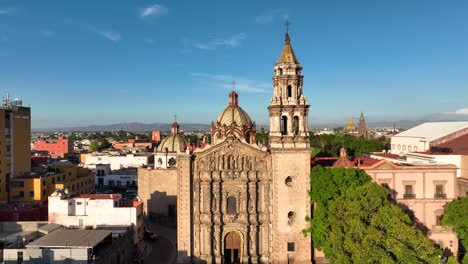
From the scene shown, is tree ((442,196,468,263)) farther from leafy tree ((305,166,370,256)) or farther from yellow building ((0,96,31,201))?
yellow building ((0,96,31,201))

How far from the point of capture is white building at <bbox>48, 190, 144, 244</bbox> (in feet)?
131

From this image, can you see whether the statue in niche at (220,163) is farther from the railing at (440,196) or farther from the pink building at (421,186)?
the railing at (440,196)

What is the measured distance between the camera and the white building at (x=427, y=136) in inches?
2210

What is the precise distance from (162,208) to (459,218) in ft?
125

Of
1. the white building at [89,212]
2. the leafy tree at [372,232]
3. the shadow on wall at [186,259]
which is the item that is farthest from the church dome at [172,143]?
the leafy tree at [372,232]

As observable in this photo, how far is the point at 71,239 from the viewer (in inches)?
1252

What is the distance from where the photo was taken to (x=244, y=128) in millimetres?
55219

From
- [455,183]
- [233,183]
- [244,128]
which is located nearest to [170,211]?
[244,128]

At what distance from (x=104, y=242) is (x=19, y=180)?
28762 millimetres

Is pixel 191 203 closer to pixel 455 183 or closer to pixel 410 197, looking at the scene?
pixel 410 197

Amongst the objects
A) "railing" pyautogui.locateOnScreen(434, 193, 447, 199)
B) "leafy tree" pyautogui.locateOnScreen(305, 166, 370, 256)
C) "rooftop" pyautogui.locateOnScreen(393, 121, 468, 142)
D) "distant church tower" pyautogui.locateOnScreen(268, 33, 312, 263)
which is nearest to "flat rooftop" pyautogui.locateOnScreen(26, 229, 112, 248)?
"distant church tower" pyautogui.locateOnScreen(268, 33, 312, 263)

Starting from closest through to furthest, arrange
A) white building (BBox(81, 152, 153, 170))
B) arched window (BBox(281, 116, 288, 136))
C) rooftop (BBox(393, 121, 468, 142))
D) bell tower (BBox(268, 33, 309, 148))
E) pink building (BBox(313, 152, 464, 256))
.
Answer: bell tower (BBox(268, 33, 309, 148)) → pink building (BBox(313, 152, 464, 256)) → arched window (BBox(281, 116, 288, 136)) → rooftop (BBox(393, 121, 468, 142)) → white building (BBox(81, 152, 153, 170))

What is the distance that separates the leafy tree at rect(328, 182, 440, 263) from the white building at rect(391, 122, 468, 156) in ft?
94.9

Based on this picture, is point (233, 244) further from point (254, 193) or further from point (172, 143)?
point (172, 143)
